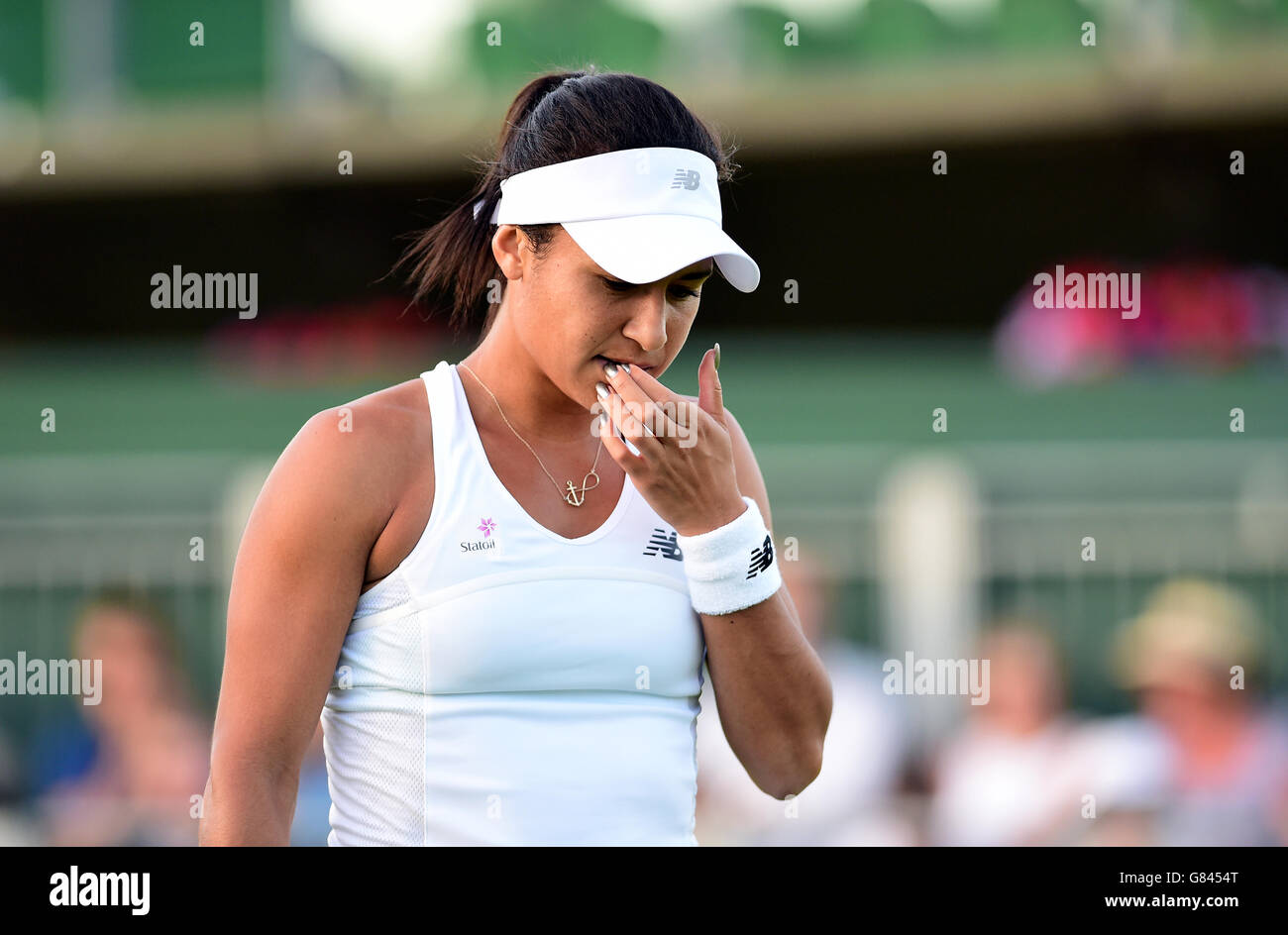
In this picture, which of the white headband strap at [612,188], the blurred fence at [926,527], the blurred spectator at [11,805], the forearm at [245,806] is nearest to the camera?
the forearm at [245,806]

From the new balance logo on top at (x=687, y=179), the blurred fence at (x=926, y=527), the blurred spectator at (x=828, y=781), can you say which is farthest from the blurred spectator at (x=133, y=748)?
the new balance logo on top at (x=687, y=179)

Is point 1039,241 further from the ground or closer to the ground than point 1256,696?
further from the ground

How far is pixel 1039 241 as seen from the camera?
10734 mm

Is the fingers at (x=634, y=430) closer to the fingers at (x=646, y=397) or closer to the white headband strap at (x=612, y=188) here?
the fingers at (x=646, y=397)

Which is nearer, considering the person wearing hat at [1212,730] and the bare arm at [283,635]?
Answer: the bare arm at [283,635]

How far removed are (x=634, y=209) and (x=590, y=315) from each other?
18cm

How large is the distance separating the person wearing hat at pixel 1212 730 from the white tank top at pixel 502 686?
370 centimetres

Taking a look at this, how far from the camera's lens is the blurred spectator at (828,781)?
21.4ft

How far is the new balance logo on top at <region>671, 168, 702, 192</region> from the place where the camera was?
254 cm

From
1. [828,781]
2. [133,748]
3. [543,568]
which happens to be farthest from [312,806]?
[543,568]

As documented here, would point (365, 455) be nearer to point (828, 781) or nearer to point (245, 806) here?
point (245, 806)
